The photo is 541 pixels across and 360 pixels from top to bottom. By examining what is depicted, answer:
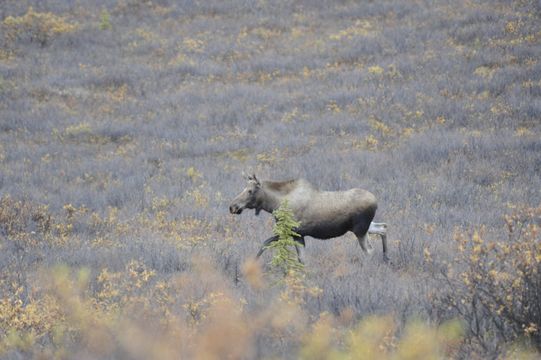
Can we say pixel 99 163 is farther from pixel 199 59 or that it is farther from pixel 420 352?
pixel 420 352

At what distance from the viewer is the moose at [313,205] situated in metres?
7.12

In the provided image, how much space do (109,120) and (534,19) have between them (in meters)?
15.6

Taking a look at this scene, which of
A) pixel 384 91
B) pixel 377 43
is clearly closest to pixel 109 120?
pixel 384 91

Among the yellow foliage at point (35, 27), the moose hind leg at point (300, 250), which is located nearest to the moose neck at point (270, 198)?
the moose hind leg at point (300, 250)

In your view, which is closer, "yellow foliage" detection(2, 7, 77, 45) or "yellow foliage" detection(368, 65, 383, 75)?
"yellow foliage" detection(368, 65, 383, 75)

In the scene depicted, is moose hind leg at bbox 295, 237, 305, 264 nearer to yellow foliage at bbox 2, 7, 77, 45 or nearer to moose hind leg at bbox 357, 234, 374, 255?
moose hind leg at bbox 357, 234, 374, 255

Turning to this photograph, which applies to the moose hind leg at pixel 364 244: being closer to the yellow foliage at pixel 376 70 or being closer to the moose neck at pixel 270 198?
the moose neck at pixel 270 198

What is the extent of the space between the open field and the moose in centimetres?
45

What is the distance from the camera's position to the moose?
7121mm

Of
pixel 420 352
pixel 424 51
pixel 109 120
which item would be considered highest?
pixel 420 352

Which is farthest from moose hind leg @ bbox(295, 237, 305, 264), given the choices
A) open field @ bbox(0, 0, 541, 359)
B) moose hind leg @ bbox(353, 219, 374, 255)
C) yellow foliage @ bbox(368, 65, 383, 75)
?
yellow foliage @ bbox(368, 65, 383, 75)

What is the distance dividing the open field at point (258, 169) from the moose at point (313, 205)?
454mm

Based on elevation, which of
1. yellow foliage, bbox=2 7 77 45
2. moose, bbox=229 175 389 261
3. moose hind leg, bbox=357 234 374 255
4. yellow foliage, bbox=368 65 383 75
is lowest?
yellow foliage, bbox=368 65 383 75

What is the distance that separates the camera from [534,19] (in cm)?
2223
